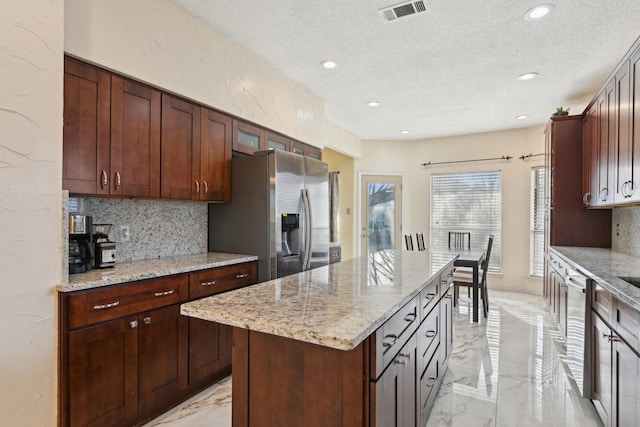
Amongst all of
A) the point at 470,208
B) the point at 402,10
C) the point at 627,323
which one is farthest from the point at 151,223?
the point at 470,208

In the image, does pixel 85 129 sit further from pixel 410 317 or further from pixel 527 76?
pixel 527 76

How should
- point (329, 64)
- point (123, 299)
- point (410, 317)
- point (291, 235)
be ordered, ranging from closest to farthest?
point (410, 317) < point (123, 299) < point (291, 235) < point (329, 64)

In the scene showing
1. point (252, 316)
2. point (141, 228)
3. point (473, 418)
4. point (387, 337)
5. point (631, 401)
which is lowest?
point (473, 418)

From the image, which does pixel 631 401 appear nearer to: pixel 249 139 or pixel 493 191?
pixel 249 139

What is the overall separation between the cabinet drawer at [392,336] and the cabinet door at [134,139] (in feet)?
6.06

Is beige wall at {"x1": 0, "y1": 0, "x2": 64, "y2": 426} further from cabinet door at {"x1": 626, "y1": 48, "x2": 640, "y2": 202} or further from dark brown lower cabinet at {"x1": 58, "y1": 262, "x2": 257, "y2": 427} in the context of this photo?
cabinet door at {"x1": 626, "y1": 48, "x2": 640, "y2": 202}

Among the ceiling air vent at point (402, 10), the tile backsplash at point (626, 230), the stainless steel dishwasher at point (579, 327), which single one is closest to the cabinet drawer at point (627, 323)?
the stainless steel dishwasher at point (579, 327)

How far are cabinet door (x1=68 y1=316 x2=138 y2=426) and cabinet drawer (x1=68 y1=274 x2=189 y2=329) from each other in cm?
5

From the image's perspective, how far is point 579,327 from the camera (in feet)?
7.73

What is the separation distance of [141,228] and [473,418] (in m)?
2.66

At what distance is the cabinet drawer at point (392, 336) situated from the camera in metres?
1.13

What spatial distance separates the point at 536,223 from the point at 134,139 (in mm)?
5699

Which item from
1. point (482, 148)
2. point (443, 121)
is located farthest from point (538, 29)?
point (482, 148)

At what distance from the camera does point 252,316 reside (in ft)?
3.66
